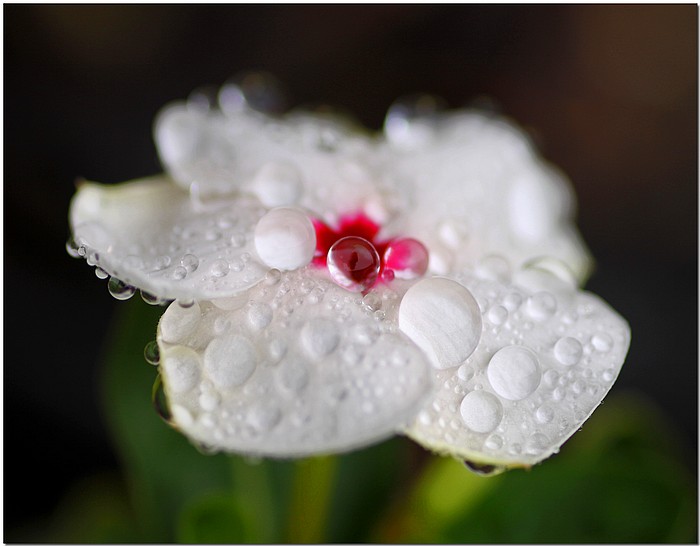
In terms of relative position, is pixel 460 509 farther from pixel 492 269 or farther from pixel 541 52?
pixel 541 52

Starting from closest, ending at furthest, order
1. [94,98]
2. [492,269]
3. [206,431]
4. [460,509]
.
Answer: [206,431] → [492,269] → [460,509] → [94,98]

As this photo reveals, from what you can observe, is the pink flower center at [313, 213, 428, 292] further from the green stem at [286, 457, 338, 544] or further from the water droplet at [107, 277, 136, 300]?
the green stem at [286, 457, 338, 544]

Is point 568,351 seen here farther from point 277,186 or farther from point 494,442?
point 277,186

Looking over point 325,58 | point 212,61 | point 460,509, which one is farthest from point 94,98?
point 460,509

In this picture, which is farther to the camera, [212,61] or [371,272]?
[212,61]

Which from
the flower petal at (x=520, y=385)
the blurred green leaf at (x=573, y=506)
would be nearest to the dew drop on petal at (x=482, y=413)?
the flower petal at (x=520, y=385)

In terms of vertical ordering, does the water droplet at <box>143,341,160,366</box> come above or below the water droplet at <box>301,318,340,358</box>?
below

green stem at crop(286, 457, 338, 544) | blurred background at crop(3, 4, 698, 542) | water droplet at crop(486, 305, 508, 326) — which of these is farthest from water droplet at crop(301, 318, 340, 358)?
blurred background at crop(3, 4, 698, 542)
